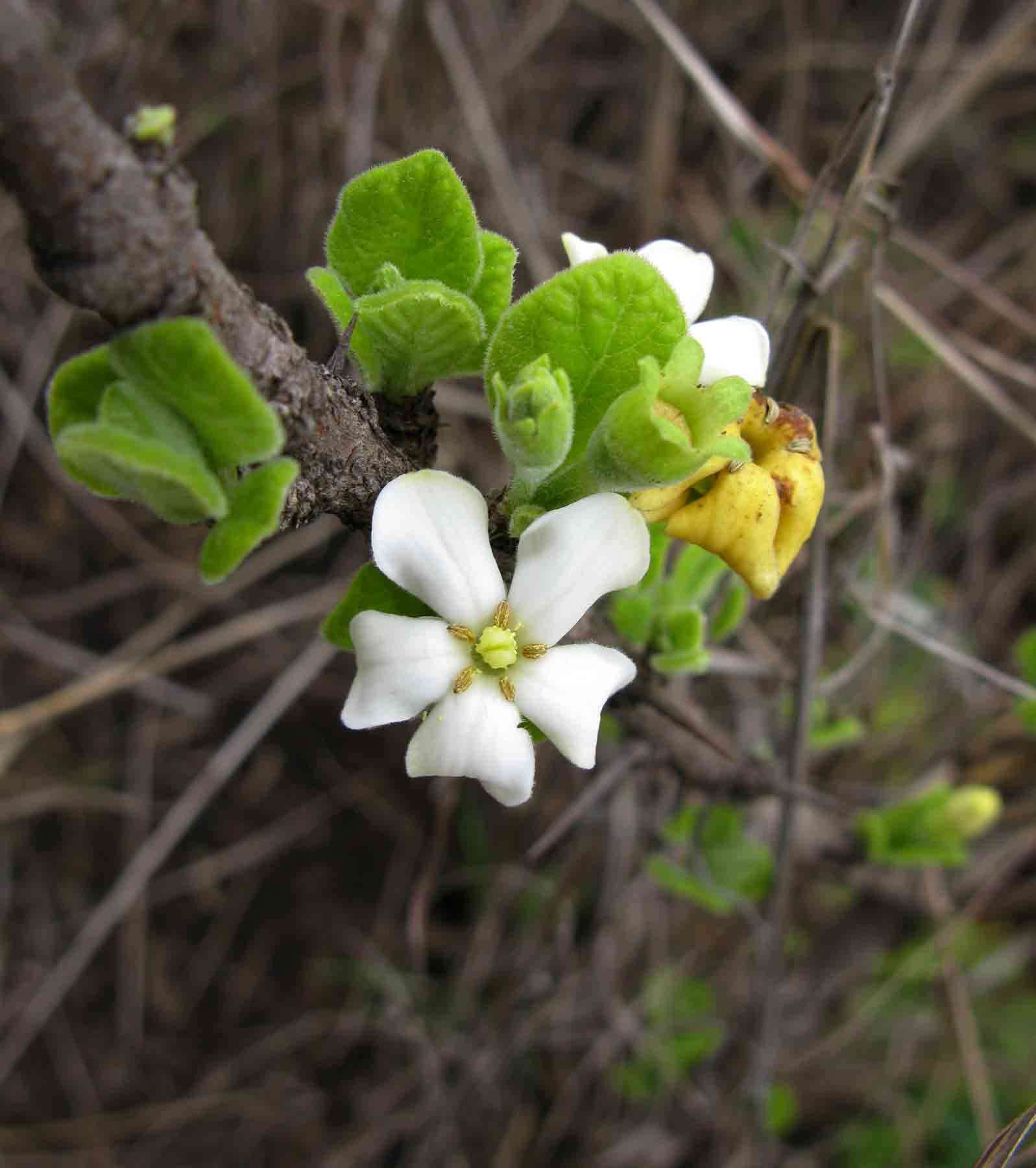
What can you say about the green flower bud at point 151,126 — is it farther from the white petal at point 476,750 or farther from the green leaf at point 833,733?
the green leaf at point 833,733

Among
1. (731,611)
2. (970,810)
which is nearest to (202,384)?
(731,611)

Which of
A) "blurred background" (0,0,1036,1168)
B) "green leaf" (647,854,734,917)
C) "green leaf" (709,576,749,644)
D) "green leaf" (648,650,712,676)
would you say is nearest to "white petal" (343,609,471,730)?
"green leaf" (648,650,712,676)

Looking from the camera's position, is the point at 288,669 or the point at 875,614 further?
the point at 288,669

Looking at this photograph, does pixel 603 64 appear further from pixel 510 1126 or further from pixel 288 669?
pixel 510 1126

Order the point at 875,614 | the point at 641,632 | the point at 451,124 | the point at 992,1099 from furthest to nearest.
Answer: the point at 451,124, the point at 992,1099, the point at 875,614, the point at 641,632

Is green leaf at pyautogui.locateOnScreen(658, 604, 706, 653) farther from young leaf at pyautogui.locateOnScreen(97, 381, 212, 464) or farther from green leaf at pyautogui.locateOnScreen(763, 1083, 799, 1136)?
green leaf at pyautogui.locateOnScreen(763, 1083, 799, 1136)

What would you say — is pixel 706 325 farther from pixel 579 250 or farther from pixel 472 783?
pixel 472 783

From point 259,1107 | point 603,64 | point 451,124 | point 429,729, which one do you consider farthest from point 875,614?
point 603,64
